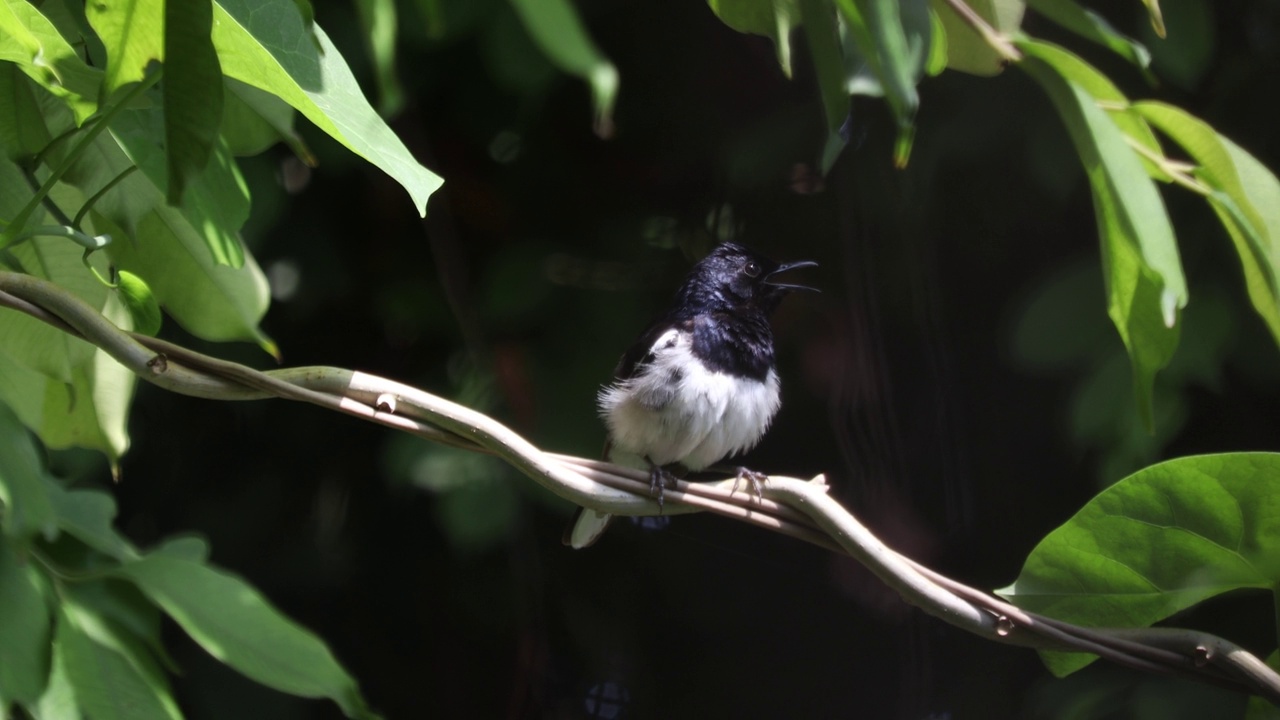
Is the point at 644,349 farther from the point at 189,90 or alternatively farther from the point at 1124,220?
the point at 189,90

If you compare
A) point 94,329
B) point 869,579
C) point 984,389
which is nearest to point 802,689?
point 869,579

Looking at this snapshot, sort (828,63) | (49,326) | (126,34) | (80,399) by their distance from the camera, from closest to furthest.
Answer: (126,34) < (828,63) < (49,326) < (80,399)

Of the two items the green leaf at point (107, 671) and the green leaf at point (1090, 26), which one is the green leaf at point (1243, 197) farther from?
the green leaf at point (107, 671)

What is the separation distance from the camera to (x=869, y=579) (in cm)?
259

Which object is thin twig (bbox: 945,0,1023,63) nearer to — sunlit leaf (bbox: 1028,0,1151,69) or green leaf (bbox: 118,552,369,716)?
sunlit leaf (bbox: 1028,0,1151,69)

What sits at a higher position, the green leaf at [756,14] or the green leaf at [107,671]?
the green leaf at [756,14]

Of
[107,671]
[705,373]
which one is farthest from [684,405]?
[107,671]

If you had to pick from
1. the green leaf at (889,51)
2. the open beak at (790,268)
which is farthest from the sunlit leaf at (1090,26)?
the open beak at (790,268)

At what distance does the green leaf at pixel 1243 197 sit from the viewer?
3.69 ft

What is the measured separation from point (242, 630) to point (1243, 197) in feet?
4.01

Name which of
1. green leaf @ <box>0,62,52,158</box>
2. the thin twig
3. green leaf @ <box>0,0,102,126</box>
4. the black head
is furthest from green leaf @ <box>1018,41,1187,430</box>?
the black head

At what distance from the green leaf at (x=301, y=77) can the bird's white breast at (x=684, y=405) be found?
1.44 metres

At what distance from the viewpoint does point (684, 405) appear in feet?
7.60

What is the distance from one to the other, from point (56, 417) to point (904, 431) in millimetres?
1787
